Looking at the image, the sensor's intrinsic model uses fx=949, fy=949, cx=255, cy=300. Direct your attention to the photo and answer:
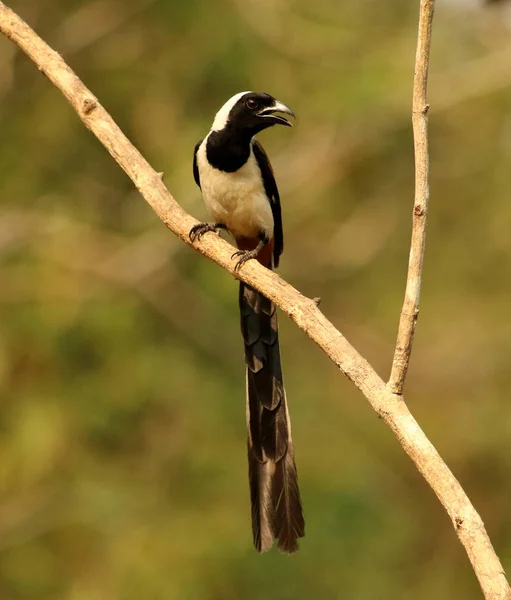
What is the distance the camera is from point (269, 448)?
3.25 meters

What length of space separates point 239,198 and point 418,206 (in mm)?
1567

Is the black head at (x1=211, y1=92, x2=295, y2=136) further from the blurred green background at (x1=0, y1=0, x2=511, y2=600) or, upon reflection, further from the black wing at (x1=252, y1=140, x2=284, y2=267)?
the blurred green background at (x1=0, y1=0, x2=511, y2=600)

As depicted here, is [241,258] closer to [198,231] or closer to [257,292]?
[198,231]

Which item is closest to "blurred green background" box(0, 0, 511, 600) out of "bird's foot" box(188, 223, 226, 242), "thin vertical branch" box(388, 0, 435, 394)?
"bird's foot" box(188, 223, 226, 242)

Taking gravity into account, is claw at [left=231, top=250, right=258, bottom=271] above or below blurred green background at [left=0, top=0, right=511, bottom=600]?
below

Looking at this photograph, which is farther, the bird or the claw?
the bird

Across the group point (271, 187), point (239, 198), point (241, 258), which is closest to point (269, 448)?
point (241, 258)

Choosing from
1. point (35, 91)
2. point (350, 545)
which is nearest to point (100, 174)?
point (35, 91)

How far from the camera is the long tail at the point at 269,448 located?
120 inches

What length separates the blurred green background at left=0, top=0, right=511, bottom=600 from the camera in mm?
6043

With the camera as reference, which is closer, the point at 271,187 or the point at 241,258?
the point at 241,258

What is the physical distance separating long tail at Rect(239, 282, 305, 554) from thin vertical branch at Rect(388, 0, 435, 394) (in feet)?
3.28

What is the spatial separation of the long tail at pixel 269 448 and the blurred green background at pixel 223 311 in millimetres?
2540

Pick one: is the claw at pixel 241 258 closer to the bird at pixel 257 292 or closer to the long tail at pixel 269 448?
the bird at pixel 257 292
